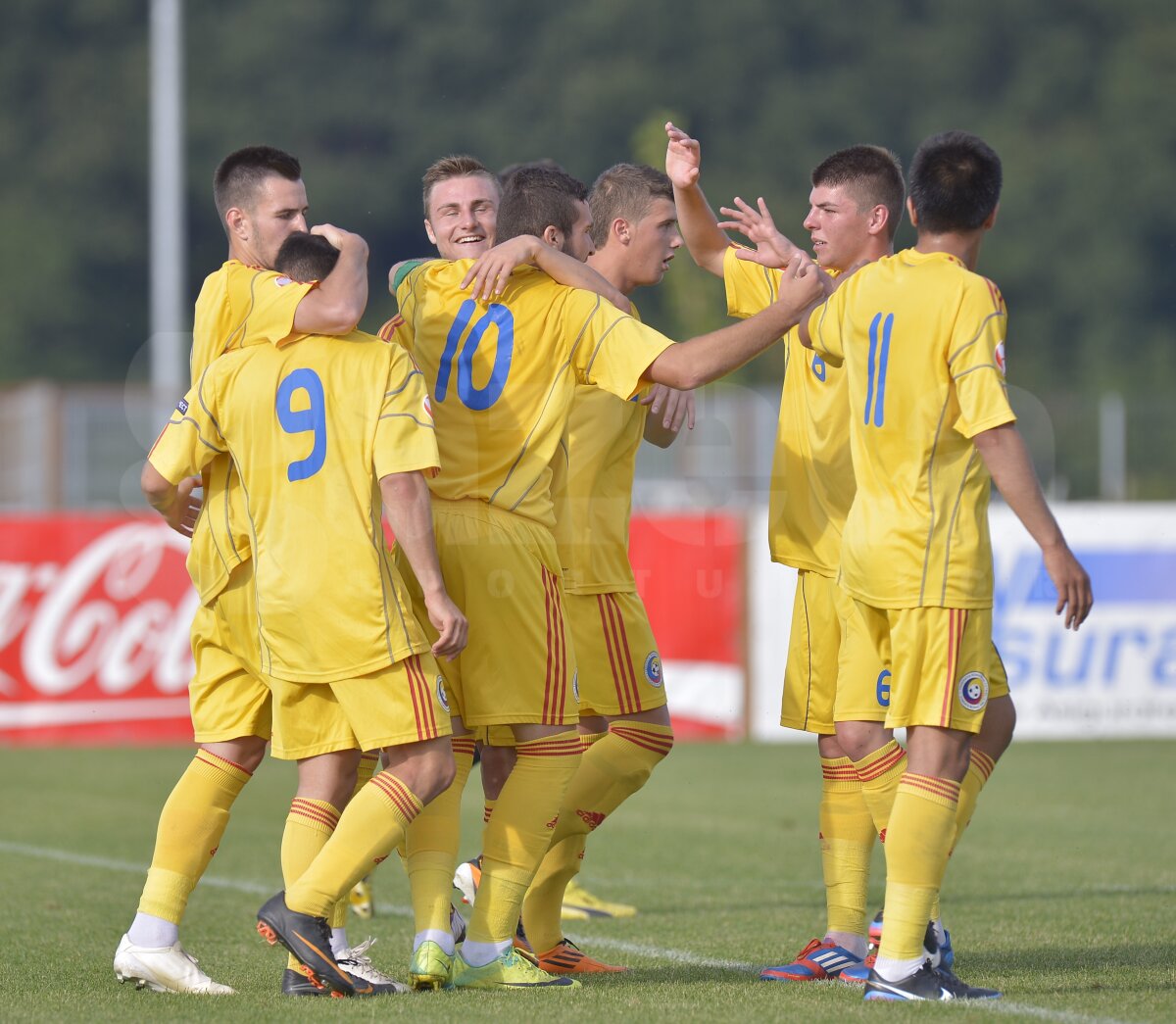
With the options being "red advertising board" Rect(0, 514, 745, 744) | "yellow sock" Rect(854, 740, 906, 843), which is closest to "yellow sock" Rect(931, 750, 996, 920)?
"yellow sock" Rect(854, 740, 906, 843)

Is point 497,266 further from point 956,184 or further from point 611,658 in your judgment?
point 611,658

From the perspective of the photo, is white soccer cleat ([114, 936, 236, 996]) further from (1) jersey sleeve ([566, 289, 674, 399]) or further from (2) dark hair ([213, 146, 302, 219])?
(2) dark hair ([213, 146, 302, 219])

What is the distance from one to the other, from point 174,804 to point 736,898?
286 centimetres

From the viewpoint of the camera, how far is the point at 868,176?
20.1 ft

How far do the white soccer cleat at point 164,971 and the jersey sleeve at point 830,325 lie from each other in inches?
96.0

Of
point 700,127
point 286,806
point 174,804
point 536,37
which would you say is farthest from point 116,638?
point 536,37

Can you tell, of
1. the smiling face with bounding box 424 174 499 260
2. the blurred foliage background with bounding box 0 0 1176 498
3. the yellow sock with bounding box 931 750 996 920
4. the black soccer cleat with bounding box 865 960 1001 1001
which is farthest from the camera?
the blurred foliage background with bounding box 0 0 1176 498

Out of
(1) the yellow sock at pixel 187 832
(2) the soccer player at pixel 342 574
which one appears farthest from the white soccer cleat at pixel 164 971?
(2) the soccer player at pixel 342 574

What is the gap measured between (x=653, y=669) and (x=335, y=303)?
1.70 meters

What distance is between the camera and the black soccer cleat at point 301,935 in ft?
17.1

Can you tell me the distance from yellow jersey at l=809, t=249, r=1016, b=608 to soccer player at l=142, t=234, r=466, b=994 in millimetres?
1172

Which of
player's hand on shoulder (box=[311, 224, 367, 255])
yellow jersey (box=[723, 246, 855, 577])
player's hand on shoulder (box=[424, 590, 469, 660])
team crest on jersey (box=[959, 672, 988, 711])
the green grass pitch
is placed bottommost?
the green grass pitch

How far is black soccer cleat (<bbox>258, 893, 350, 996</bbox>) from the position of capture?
5.20 metres

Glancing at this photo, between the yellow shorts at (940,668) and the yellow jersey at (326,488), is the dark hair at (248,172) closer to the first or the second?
the yellow jersey at (326,488)
